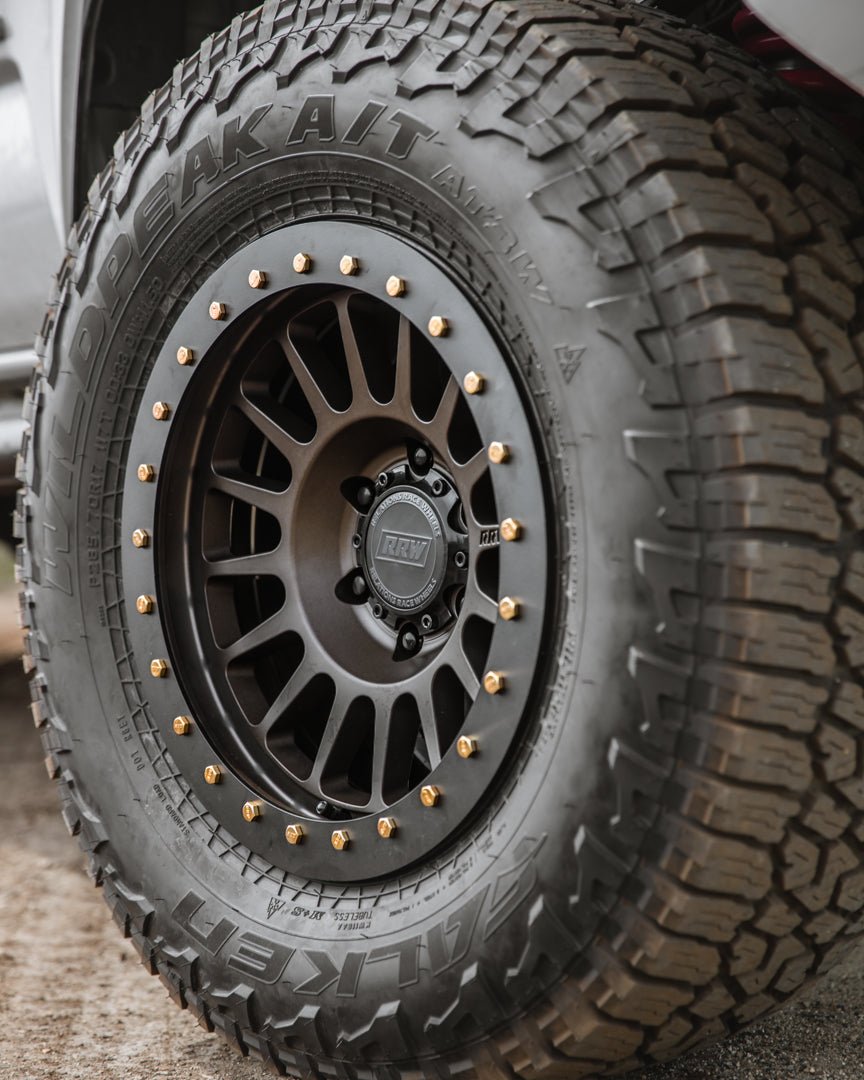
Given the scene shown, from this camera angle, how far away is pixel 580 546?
3.66 ft

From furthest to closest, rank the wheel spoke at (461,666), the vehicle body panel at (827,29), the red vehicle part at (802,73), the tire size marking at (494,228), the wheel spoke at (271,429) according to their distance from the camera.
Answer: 1. the wheel spoke at (271,429)
2. the red vehicle part at (802,73)
3. the wheel spoke at (461,666)
4. the tire size marking at (494,228)
5. the vehicle body panel at (827,29)

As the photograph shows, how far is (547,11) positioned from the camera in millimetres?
1245

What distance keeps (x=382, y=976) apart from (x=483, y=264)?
739 millimetres

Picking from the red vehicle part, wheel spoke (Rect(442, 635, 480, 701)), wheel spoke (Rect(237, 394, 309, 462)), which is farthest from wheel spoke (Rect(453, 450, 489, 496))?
the red vehicle part

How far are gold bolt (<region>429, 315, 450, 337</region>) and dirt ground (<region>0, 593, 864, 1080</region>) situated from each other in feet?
2.73

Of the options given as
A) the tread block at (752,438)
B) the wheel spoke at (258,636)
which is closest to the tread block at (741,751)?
the tread block at (752,438)

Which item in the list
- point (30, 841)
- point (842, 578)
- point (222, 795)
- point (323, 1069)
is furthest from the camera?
point (30, 841)

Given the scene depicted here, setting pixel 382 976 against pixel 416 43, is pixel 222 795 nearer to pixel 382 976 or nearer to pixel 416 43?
pixel 382 976

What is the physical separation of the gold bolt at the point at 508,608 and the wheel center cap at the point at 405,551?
19cm

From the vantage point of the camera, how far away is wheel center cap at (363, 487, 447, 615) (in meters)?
1.37

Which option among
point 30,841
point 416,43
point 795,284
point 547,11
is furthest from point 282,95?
point 30,841

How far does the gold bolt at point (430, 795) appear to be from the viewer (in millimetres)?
1238

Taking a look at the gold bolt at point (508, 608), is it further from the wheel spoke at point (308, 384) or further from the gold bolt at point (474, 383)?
the wheel spoke at point (308, 384)

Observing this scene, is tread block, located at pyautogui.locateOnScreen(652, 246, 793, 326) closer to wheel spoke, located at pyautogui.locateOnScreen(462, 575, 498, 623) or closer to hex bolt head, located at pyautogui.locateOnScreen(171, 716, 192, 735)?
wheel spoke, located at pyautogui.locateOnScreen(462, 575, 498, 623)
